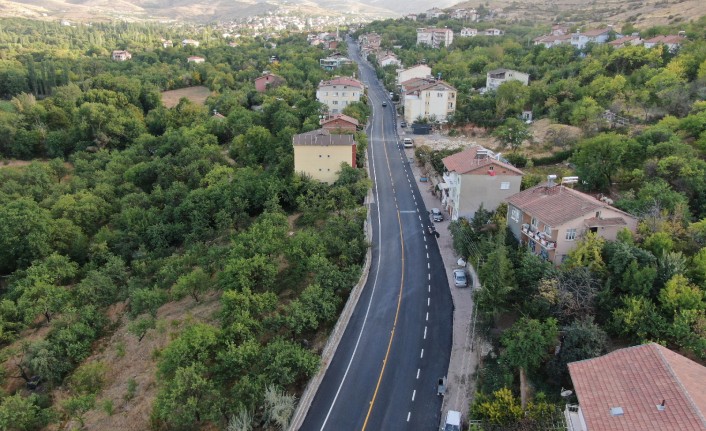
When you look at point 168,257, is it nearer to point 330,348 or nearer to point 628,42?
point 330,348

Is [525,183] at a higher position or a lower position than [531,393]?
higher

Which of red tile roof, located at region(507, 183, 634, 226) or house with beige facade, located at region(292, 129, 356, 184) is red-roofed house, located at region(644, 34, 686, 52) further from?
red tile roof, located at region(507, 183, 634, 226)

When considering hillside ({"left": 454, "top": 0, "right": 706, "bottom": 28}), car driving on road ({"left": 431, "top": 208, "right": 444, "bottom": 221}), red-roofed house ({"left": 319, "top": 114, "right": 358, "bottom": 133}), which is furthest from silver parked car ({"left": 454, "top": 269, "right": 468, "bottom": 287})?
hillside ({"left": 454, "top": 0, "right": 706, "bottom": 28})

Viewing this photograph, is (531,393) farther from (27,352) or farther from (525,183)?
(27,352)

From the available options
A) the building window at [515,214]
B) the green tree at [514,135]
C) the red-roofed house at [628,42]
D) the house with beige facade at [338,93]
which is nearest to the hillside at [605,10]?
the red-roofed house at [628,42]

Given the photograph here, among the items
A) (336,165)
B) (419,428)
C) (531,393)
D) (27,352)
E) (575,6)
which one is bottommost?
(27,352)

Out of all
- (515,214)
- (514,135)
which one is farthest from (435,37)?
(515,214)

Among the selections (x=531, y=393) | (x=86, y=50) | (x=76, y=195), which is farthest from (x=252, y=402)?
(x=86, y=50)
